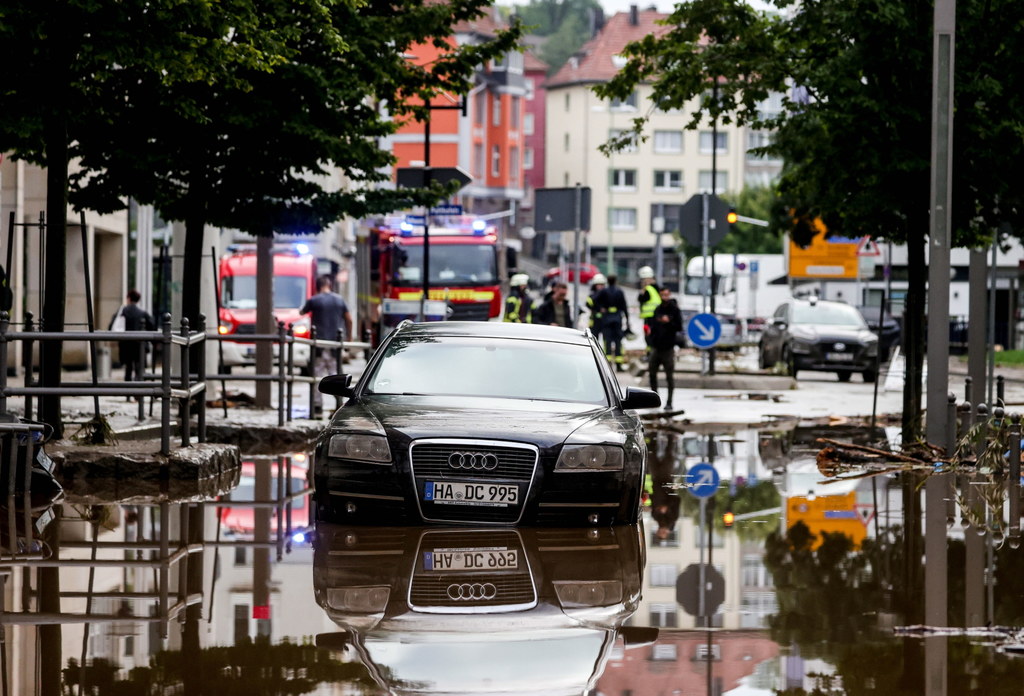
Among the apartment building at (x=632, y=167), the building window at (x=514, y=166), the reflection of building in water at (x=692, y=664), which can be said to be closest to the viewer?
the reflection of building in water at (x=692, y=664)

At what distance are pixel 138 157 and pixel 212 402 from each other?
5.50m

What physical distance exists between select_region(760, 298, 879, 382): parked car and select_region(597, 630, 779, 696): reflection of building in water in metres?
27.0

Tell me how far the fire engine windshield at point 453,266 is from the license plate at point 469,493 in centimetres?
3393

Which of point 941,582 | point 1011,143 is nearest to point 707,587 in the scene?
point 941,582

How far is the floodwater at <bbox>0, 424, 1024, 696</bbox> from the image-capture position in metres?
6.46

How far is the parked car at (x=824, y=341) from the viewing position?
3478 cm

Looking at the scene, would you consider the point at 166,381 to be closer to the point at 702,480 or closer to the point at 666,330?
the point at 702,480

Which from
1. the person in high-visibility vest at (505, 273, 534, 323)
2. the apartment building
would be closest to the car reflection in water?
the person in high-visibility vest at (505, 273, 534, 323)

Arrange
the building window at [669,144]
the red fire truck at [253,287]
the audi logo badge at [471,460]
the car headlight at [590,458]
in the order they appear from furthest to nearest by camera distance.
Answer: the building window at [669,144], the red fire truck at [253,287], the car headlight at [590,458], the audi logo badge at [471,460]

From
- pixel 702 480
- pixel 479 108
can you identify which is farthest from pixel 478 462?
pixel 479 108

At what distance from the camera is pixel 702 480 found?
1443 centimetres

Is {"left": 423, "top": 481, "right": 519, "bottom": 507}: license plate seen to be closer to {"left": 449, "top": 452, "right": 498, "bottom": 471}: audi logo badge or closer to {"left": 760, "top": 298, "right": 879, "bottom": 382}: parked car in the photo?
{"left": 449, "top": 452, "right": 498, "bottom": 471}: audi logo badge

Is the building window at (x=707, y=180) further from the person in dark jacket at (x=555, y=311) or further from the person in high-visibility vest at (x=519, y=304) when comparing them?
the person in dark jacket at (x=555, y=311)

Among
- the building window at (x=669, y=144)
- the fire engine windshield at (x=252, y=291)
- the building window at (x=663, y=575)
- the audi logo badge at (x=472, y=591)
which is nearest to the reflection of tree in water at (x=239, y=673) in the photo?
the audi logo badge at (x=472, y=591)
